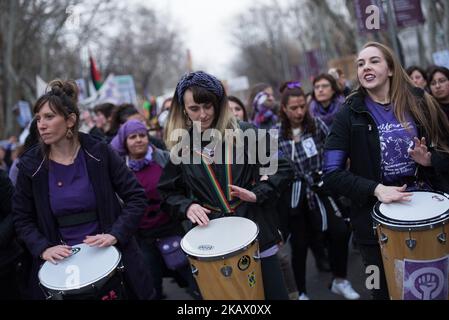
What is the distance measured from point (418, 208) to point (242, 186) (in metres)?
1.06

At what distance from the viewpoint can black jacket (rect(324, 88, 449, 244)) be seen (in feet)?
8.38

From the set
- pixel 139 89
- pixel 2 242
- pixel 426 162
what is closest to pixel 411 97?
pixel 426 162

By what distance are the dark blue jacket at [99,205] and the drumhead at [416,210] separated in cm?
156

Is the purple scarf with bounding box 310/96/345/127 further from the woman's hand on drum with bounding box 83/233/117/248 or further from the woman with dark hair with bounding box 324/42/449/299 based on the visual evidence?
the woman's hand on drum with bounding box 83/233/117/248

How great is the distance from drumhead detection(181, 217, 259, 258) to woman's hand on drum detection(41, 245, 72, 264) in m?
0.71

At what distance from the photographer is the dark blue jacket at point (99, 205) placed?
2.73 meters

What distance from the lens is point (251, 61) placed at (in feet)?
177

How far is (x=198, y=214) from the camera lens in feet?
8.71

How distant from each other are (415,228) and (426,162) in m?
0.52

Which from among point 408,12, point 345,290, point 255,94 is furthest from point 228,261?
point 408,12

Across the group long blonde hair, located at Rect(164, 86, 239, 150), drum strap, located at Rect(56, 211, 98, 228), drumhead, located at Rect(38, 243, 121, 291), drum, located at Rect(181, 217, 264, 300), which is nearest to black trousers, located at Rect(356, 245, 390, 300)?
drum, located at Rect(181, 217, 264, 300)

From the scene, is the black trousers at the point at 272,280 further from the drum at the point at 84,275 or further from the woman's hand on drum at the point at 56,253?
the woman's hand on drum at the point at 56,253
